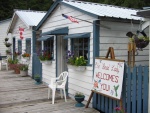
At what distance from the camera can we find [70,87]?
24.0 ft

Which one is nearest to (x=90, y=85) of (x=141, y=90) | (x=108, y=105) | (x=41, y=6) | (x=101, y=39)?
(x=108, y=105)

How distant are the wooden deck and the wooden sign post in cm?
70

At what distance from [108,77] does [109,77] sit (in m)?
0.04

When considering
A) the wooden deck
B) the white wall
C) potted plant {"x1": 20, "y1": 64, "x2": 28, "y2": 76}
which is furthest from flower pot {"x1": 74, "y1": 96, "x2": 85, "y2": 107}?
potted plant {"x1": 20, "y1": 64, "x2": 28, "y2": 76}

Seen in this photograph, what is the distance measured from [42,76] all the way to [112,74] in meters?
5.03

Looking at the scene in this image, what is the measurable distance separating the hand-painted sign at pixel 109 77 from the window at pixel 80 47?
0.85m

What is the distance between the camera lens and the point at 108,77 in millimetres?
5430

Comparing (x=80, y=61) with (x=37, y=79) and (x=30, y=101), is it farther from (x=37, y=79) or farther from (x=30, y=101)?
(x=37, y=79)

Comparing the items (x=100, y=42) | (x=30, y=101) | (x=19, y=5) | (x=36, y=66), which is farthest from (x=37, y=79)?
(x=19, y=5)

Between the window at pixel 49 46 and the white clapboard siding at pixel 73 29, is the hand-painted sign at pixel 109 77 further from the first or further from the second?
the window at pixel 49 46

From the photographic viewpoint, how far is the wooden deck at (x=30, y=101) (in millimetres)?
6023

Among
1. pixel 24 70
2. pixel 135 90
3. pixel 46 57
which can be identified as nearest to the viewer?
pixel 135 90

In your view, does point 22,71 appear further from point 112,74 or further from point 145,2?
point 145,2

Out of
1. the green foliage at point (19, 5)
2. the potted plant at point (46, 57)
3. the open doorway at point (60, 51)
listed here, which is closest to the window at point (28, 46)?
the potted plant at point (46, 57)
